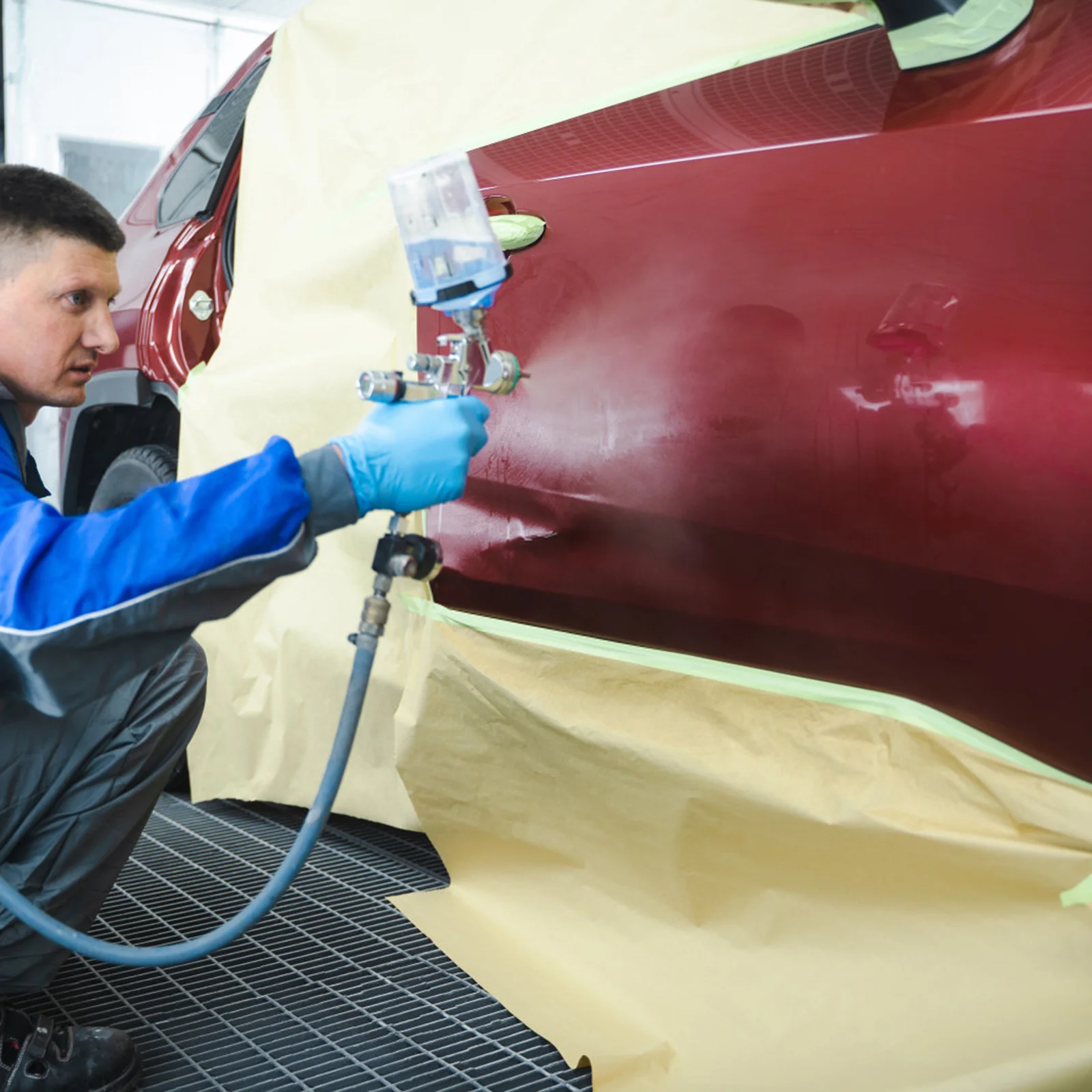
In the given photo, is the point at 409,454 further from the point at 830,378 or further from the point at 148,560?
the point at 830,378

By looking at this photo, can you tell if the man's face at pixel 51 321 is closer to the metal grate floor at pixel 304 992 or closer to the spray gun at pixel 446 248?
the spray gun at pixel 446 248

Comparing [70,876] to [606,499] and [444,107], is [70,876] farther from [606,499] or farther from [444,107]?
[444,107]

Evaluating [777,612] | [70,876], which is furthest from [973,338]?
[70,876]

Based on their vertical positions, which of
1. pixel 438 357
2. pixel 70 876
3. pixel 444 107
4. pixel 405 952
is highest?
pixel 444 107

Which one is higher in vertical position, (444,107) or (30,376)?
(444,107)

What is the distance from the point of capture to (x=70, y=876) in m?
1.36

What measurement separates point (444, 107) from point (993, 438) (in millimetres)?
1039

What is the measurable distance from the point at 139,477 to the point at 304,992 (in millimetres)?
1177

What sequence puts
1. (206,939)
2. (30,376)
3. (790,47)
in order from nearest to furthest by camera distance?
(206,939) < (790,47) < (30,376)

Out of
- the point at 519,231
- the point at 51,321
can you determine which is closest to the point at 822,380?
the point at 519,231

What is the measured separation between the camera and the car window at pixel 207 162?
2244 millimetres

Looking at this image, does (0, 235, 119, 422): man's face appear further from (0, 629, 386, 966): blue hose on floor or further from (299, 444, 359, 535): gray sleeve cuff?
(0, 629, 386, 966): blue hose on floor

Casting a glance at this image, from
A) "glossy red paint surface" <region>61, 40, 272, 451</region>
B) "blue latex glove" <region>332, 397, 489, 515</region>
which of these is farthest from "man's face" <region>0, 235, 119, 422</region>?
"glossy red paint surface" <region>61, 40, 272, 451</region>

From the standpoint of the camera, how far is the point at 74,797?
1370 millimetres
